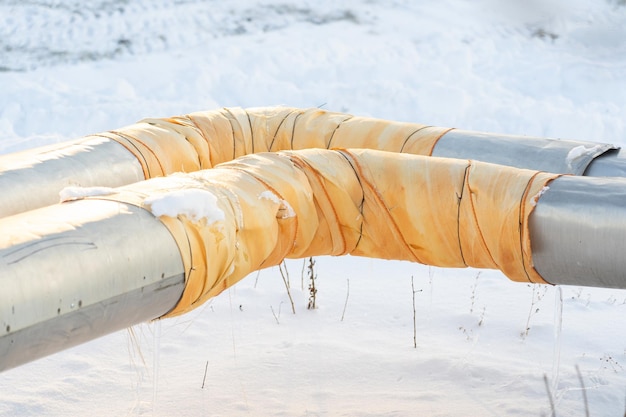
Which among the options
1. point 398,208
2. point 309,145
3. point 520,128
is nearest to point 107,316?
point 398,208

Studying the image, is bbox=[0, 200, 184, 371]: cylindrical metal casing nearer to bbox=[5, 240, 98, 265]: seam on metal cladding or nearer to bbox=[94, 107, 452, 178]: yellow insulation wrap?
bbox=[5, 240, 98, 265]: seam on metal cladding

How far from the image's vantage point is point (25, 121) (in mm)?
7152

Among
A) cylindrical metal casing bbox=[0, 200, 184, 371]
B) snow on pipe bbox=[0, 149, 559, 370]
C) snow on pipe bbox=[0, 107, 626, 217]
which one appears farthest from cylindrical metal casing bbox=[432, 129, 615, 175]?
cylindrical metal casing bbox=[0, 200, 184, 371]

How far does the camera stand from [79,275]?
6.06 ft

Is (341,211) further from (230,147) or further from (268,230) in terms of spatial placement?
(230,147)

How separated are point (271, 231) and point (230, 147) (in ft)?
3.17

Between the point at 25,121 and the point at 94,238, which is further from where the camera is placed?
the point at 25,121

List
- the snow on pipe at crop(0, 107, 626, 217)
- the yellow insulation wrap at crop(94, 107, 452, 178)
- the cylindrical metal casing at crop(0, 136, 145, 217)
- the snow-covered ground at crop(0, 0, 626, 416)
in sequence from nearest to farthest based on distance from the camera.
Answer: the cylindrical metal casing at crop(0, 136, 145, 217) → the snow on pipe at crop(0, 107, 626, 217) → the yellow insulation wrap at crop(94, 107, 452, 178) → the snow-covered ground at crop(0, 0, 626, 416)

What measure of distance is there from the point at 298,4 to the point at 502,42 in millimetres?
2402

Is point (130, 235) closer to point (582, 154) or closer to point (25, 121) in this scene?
point (582, 154)

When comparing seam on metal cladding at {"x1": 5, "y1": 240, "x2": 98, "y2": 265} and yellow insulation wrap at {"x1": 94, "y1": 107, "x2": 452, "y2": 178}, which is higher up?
seam on metal cladding at {"x1": 5, "y1": 240, "x2": 98, "y2": 265}

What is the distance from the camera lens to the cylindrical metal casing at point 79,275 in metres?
1.74

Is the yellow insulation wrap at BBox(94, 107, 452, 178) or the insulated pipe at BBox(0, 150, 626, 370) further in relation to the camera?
the yellow insulation wrap at BBox(94, 107, 452, 178)

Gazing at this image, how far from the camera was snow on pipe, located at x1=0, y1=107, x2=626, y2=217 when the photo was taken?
268 centimetres
